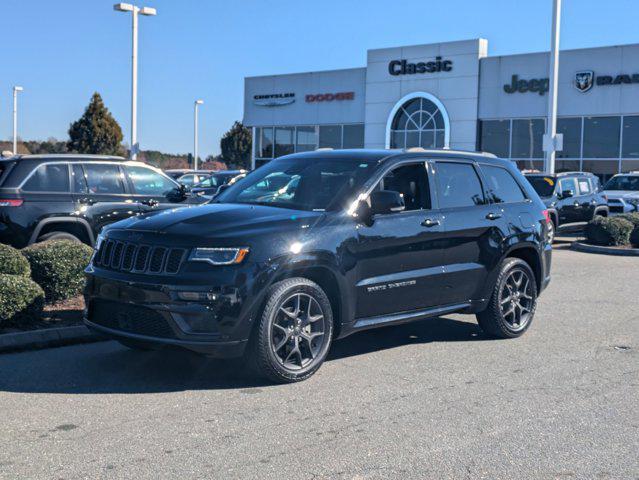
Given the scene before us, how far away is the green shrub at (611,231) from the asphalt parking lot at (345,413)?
10.4m

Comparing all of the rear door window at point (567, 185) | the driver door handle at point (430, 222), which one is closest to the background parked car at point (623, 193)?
the rear door window at point (567, 185)

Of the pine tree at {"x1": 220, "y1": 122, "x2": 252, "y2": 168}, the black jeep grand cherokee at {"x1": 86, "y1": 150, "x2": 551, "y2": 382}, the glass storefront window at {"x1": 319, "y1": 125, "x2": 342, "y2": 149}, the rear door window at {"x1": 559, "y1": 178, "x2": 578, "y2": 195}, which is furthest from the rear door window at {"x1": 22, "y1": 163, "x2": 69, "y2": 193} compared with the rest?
the pine tree at {"x1": 220, "y1": 122, "x2": 252, "y2": 168}

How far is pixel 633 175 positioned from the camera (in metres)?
25.0

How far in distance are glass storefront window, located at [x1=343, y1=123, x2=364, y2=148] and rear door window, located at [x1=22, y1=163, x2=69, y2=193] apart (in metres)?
28.5

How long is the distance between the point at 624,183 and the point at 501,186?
18.5 meters

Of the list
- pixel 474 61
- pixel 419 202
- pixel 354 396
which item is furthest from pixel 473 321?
pixel 474 61

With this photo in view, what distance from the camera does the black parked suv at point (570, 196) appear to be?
1941 centimetres

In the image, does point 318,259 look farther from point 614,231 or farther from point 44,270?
point 614,231

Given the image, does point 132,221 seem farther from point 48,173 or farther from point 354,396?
point 48,173

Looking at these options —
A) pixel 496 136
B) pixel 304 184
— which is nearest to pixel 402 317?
pixel 304 184

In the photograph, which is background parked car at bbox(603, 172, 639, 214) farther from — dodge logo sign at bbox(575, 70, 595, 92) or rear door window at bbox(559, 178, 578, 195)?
dodge logo sign at bbox(575, 70, 595, 92)

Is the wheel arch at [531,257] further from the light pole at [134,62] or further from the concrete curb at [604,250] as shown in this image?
the light pole at [134,62]

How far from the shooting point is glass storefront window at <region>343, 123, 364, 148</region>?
39000mm

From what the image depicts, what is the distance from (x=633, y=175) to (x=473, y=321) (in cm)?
1806
